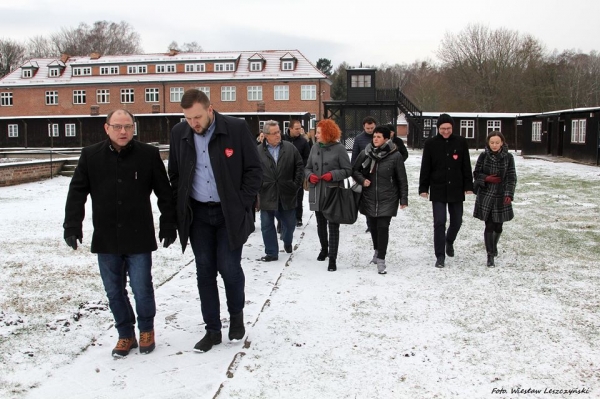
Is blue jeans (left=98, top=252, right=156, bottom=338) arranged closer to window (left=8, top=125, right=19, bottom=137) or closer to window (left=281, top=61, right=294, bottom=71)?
window (left=8, top=125, right=19, bottom=137)

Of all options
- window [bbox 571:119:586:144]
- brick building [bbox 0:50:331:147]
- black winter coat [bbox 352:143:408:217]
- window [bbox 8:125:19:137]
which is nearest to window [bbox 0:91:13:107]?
brick building [bbox 0:50:331:147]

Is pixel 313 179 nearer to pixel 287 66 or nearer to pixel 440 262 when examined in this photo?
pixel 440 262

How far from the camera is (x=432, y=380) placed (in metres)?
3.84

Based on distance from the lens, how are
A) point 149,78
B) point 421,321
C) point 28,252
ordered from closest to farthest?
point 421,321, point 28,252, point 149,78

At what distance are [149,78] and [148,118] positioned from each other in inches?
513

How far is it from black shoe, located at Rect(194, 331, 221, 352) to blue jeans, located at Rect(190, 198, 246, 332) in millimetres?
39

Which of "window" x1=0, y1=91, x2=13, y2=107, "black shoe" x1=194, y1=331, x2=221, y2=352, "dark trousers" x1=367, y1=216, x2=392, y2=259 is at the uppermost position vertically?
"window" x1=0, y1=91, x2=13, y2=107

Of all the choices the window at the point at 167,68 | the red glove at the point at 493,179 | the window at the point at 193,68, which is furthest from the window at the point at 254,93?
the red glove at the point at 493,179

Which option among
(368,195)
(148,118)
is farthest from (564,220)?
(148,118)

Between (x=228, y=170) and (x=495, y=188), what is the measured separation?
4294mm

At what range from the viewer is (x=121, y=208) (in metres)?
4.17

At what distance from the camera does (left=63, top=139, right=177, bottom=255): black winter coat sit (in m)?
4.13

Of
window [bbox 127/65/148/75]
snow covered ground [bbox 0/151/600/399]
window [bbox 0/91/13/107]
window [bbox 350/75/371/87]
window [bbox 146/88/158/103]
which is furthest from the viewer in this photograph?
window [bbox 0/91/13/107]

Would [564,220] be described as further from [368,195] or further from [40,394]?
[40,394]
